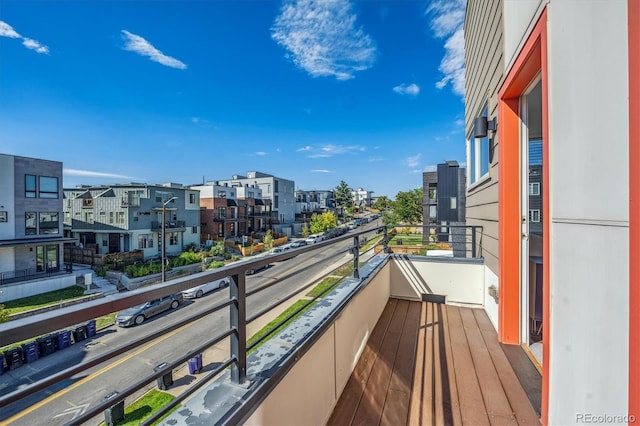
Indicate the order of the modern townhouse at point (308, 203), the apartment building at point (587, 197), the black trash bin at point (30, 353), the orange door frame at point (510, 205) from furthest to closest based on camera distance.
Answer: the modern townhouse at point (308, 203), the black trash bin at point (30, 353), the orange door frame at point (510, 205), the apartment building at point (587, 197)

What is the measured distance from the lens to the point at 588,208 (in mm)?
1128

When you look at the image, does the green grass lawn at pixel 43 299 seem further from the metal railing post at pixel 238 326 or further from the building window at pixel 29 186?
the metal railing post at pixel 238 326

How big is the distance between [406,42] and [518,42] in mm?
7331

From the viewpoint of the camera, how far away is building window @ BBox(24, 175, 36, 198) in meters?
13.2

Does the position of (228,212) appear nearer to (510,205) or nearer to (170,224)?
(170,224)

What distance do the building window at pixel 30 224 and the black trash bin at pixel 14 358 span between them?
978 cm

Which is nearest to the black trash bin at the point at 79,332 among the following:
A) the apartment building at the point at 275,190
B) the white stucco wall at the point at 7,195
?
the white stucco wall at the point at 7,195

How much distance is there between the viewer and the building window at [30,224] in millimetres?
13211

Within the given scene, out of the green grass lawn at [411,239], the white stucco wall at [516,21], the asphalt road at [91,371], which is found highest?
the white stucco wall at [516,21]

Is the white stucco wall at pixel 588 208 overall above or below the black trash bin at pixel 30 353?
above

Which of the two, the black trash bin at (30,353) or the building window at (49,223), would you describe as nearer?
the black trash bin at (30,353)

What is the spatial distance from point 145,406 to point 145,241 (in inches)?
626

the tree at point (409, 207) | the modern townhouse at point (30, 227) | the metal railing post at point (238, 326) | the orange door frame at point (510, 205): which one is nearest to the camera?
the metal railing post at point (238, 326)

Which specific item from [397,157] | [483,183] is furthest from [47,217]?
[397,157]
